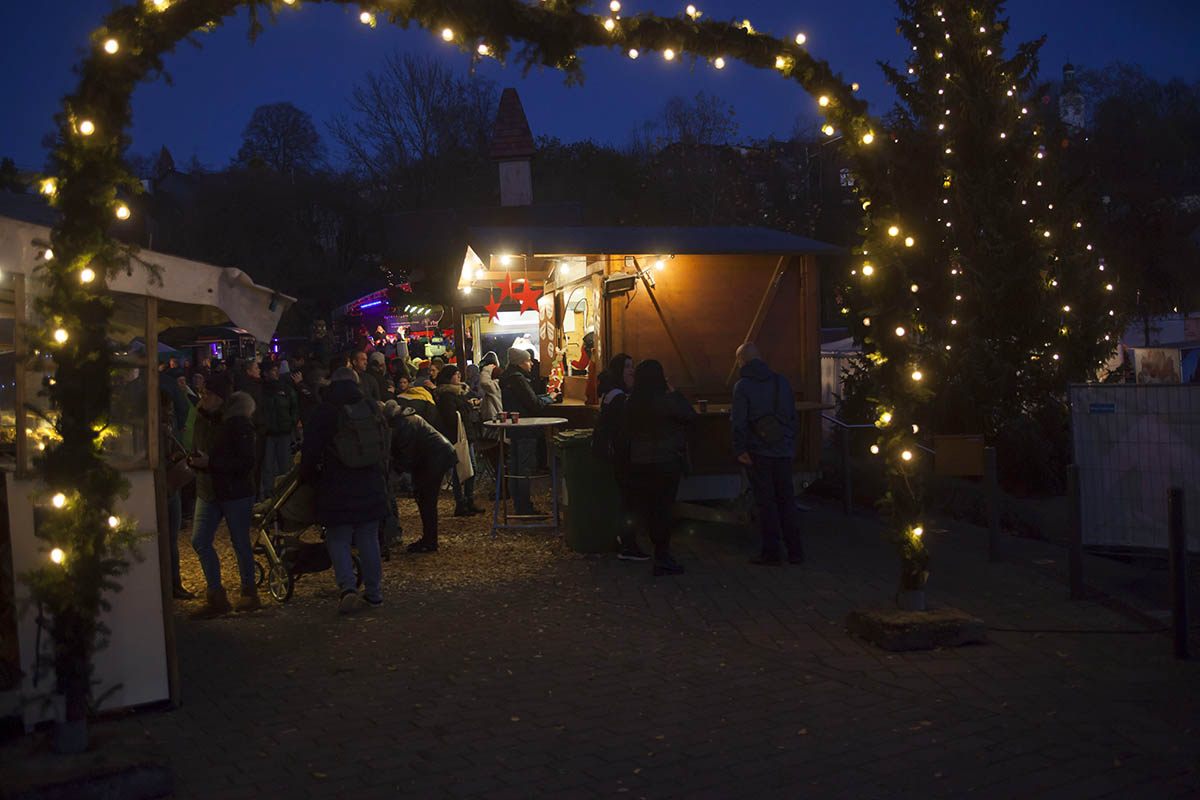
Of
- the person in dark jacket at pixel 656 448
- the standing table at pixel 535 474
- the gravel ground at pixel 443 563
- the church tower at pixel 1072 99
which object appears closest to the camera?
the gravel ground at pixel 443 563

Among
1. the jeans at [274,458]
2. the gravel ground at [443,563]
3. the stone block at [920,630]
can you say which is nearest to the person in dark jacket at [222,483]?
the gravel ground at [443,563]

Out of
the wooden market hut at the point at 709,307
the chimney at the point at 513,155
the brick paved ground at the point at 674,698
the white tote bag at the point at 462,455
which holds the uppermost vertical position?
the chimney at the point at 513,155

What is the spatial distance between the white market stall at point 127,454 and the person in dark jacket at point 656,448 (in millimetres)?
3982

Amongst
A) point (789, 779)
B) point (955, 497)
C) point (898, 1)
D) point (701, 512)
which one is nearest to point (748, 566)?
point (701, 512)

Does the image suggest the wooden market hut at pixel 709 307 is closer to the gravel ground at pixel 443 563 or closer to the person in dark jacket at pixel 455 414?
the person in dark jacket at pixel 455 414

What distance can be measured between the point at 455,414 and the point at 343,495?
505 centimetres

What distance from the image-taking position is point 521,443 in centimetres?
1273

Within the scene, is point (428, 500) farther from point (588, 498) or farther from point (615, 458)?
point (615, 458)

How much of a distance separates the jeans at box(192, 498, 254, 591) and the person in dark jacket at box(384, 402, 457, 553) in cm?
214

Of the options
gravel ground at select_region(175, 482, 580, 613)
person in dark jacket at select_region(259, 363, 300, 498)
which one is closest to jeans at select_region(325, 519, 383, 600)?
gravel ground at select_region(175, 482, 580, 613)

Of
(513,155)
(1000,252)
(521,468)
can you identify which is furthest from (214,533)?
(513,155)

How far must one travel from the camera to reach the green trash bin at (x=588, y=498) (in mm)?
10734

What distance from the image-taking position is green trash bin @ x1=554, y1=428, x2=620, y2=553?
1073 centimetres

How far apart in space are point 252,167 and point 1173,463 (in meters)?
52.9
